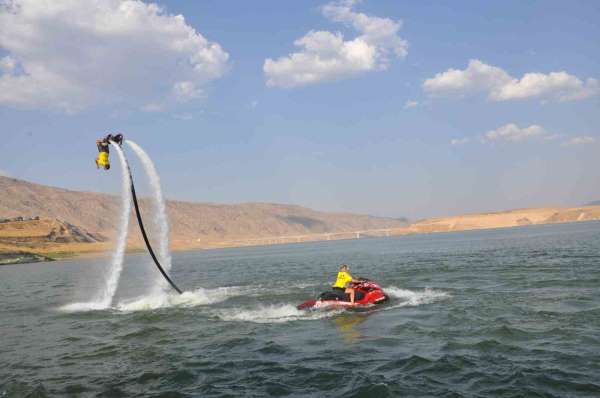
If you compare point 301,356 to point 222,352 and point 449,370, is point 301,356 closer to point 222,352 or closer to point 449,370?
point 222,352

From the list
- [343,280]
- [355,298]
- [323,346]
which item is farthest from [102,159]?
[355,298]

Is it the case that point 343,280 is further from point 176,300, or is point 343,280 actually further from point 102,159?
point 102,159

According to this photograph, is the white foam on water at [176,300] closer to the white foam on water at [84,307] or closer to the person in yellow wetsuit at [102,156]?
the white foam on water at [84,307]

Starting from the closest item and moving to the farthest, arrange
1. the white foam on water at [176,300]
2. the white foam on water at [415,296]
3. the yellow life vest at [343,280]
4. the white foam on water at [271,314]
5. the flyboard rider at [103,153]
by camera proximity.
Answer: the flyboard rider at [103,153], the white foam on water at [271,314], the white foam on water at [415,296], the yellow life vest at [343,280], the white foam on water at [176,300]

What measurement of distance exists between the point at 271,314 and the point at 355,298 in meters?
4.39

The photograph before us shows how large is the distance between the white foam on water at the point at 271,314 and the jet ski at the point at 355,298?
1.37 ft

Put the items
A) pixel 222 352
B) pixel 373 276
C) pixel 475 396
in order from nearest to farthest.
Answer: pixel 475 396 → pixel 222 352 → pixel 373 276

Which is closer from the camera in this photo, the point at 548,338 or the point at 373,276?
the point at 548,338

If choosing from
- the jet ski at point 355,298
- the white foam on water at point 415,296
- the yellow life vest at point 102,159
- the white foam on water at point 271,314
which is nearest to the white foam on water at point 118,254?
the yellow life vest at point 102,159

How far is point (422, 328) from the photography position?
19.5 m

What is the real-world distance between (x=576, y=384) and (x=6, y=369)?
57.4 ft

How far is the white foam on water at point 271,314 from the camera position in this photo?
23.8 meters

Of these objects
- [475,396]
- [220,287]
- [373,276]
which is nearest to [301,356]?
[475,396]

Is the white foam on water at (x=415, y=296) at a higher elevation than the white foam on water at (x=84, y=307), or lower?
higher
